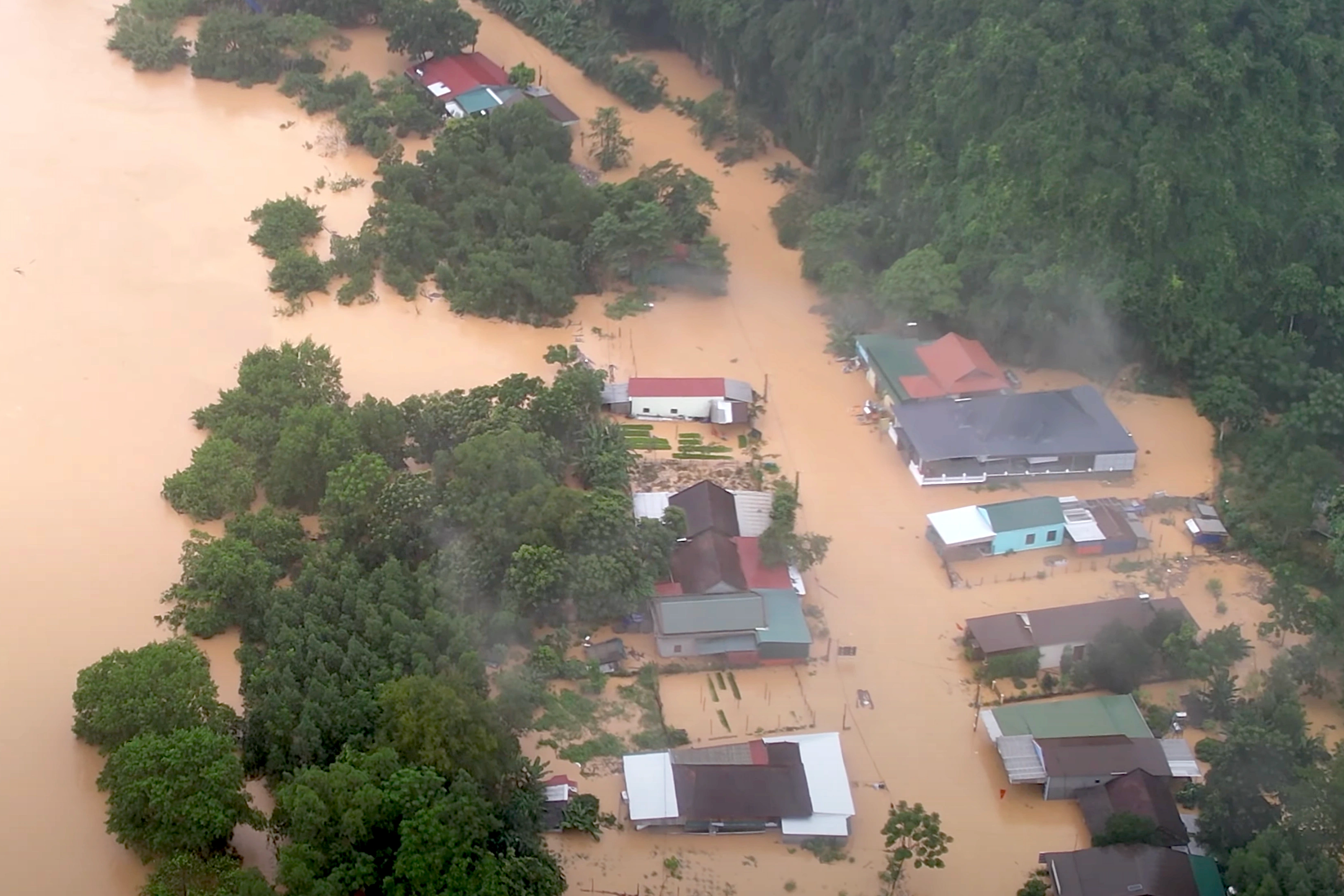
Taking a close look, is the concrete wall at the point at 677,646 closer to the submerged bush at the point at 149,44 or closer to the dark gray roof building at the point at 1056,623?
the dark gray roof building at the point at 1056,623

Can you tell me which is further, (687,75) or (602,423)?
(687,75)

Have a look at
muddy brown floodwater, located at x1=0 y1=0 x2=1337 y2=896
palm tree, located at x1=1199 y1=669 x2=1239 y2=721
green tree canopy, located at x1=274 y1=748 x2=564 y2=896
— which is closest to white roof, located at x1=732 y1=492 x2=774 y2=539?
muddy brown floodwater, located at x1=0 y1=0 x2=1337 y2=896

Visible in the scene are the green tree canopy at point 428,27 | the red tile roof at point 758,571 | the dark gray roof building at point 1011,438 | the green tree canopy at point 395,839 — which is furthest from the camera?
the green tree canopy at point 428,27

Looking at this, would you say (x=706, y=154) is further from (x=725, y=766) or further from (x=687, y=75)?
(x=725, y=766)

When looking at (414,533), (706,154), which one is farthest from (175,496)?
(706,154)

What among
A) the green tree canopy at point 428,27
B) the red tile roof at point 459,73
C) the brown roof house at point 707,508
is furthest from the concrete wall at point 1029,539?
the green tree canopy at point 428,27

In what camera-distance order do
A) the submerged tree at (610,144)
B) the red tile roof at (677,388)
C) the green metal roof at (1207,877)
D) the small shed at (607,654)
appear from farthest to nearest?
1. the submerged tree at (610,144)
2. the red tile roof at (677,388)
3. the small shed at (607,654)
4. the green metal roof at (1207,877)

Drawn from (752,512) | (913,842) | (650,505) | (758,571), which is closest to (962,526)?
(752,512)
